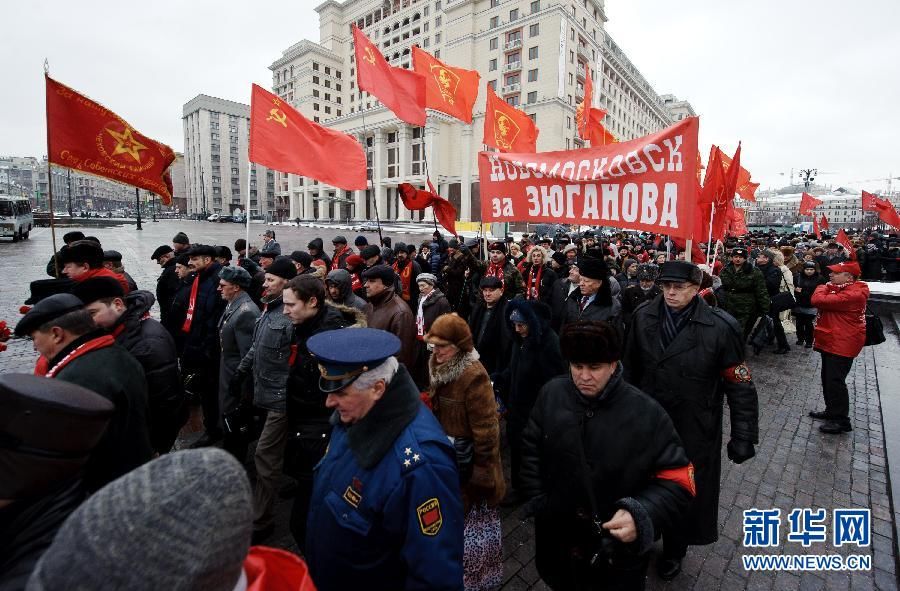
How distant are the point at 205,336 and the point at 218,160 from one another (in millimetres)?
107901

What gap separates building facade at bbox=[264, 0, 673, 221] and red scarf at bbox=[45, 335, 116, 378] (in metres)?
40.7

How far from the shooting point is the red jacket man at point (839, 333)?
496cm

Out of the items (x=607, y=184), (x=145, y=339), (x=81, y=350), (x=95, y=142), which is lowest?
(x=145, y=339)

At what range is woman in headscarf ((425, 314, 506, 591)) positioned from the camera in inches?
105

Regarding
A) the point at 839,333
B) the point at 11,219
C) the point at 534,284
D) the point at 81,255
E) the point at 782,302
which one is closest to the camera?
the point at 81,255

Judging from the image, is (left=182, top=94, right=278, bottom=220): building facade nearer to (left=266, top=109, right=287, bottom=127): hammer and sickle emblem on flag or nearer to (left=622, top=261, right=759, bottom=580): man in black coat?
(left=266, top=109, right=287, bottom=127): hammer and sickle emblem on flag

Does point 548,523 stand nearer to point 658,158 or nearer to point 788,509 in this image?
point 788,509

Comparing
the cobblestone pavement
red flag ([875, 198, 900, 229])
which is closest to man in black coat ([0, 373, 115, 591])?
the cobblestone pavement

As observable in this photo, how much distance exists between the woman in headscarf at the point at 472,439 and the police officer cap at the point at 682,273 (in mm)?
1473

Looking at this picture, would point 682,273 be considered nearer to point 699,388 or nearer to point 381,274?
point 699,388

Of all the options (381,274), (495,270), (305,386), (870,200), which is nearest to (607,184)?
(381,274)

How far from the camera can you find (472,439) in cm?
274

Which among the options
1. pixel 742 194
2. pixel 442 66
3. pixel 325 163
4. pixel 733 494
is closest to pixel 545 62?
pixel 742 194

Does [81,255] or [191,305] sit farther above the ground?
[81,255]
